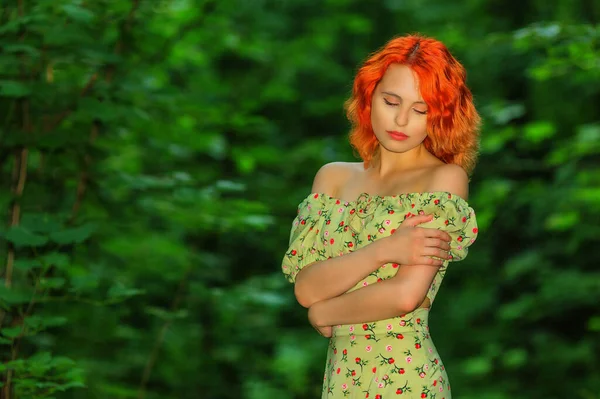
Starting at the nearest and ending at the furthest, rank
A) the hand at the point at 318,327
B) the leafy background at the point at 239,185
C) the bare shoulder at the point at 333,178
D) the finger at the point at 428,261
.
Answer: the finger at the point at 428,261, the hand at the point at 318,327, the bare shoulder at the point at 333,178, the leafy background at the point at 239,185

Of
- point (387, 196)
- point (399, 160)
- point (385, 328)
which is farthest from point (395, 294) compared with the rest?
point (399, 160)

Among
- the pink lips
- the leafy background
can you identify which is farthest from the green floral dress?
the leafy background

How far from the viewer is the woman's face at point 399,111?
6.62 feet

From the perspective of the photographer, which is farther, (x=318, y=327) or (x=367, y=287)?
(x=318, y=327)

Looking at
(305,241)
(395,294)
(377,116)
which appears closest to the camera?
(395,294)

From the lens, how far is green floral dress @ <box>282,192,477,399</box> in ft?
6.57

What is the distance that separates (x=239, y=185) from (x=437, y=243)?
6.66 ft

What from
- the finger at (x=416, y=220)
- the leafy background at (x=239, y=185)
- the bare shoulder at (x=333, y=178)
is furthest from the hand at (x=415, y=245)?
the leafy background at (x=239, y=185)

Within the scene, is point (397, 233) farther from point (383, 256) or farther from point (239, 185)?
point (239, 185)

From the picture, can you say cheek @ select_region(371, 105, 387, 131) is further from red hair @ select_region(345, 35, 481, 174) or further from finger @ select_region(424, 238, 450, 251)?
finger @ select_region(424, 238, 450, 251)

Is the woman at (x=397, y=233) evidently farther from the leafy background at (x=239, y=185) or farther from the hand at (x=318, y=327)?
the leafy background at (x=239, y=185)

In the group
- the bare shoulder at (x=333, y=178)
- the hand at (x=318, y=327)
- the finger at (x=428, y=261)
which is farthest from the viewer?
the bare shoulder at (x=333, y=178)

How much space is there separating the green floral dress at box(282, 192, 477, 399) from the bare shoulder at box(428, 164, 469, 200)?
2 centimetres

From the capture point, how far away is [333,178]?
7.31 feet
